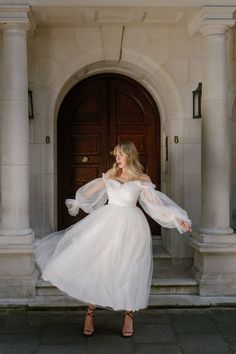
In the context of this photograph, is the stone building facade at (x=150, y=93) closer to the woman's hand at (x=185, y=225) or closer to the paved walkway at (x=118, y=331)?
the paved walkway at (x=118, y=331)

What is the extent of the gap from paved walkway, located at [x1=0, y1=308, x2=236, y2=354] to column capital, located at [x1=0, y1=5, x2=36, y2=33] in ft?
11.8

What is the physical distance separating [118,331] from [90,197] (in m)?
→ 1.49

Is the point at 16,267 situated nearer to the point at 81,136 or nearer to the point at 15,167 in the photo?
the point at 15,167

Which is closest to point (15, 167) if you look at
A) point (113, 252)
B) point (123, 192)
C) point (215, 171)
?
point (123, 192)

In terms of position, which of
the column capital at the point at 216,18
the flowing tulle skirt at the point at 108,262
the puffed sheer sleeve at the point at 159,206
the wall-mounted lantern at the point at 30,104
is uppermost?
the column capital at the point at 216,18

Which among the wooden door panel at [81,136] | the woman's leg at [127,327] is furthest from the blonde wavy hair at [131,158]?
the wooden door panel at [81,136]

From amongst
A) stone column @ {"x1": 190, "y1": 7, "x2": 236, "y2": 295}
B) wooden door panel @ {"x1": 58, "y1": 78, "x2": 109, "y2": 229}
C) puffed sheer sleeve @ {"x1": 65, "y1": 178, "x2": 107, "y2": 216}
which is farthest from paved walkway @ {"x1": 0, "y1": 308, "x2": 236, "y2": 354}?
wooden door panel @ {"x1": 58, "y1": 78, "x2": 109, "y2": 229}

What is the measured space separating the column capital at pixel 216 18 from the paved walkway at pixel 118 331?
11.8 ft

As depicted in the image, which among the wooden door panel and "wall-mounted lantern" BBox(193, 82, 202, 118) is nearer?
"wall-mounted lantern" BBox(193, 82, 202, 118)

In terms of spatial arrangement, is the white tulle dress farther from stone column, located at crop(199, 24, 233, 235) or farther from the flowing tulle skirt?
stone column, located at crop(199, 24, 233, 235)

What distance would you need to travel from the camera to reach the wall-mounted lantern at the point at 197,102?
22.1 ft

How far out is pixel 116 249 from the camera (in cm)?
467

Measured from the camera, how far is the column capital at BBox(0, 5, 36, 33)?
5.82 metres

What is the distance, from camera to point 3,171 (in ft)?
19.8
